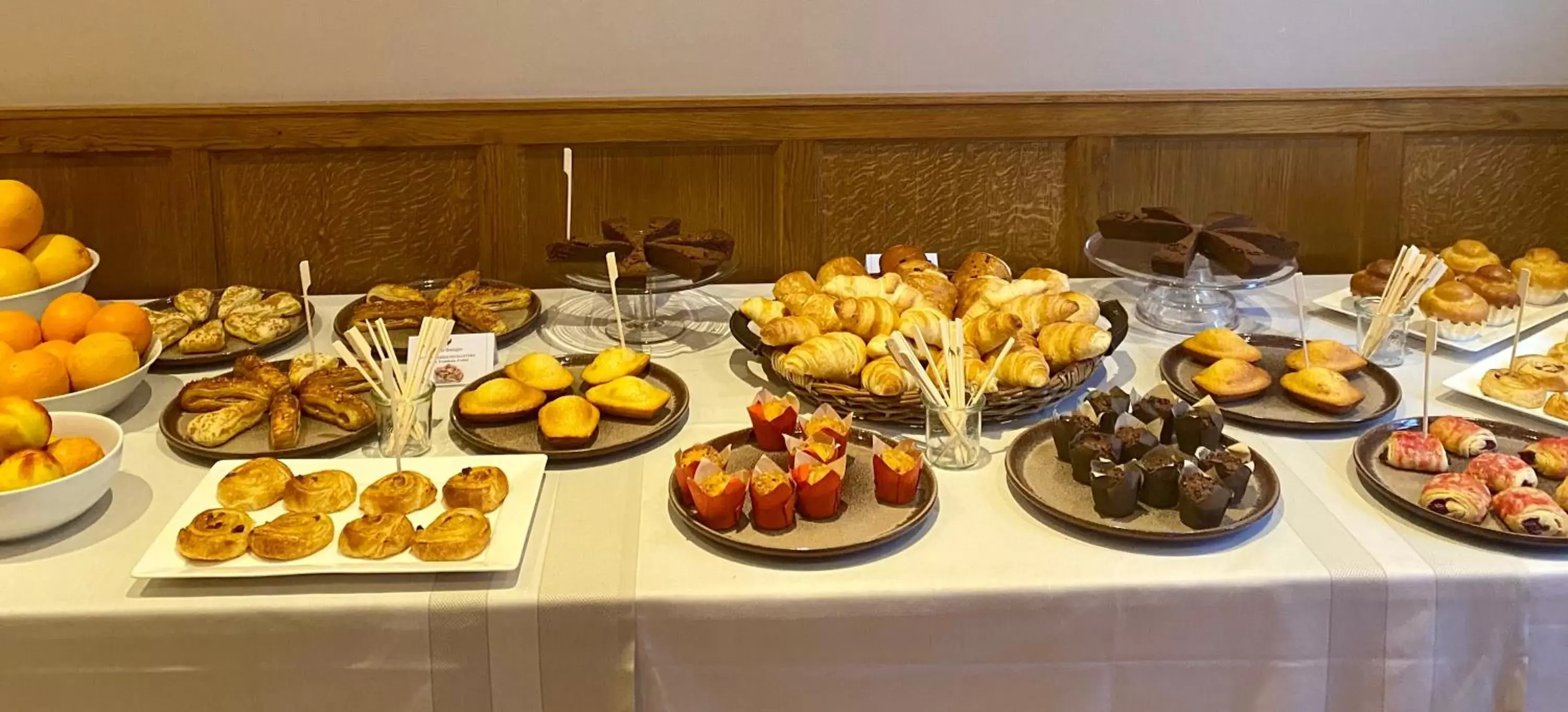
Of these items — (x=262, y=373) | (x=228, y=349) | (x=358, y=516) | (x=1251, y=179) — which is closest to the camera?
(x=358, y=516)

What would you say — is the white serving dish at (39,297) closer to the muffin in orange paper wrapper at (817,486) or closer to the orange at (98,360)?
the orange at (98,360)

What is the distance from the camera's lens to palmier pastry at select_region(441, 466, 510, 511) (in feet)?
4.60

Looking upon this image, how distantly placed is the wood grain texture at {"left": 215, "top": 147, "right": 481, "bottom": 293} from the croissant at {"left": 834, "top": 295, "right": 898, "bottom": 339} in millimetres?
925

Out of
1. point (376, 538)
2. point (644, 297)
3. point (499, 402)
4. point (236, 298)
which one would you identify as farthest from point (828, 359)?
point (236, 298)

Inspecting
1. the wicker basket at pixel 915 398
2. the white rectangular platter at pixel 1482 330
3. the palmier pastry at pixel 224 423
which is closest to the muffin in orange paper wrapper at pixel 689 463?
the wicker basket at pixel 915 398

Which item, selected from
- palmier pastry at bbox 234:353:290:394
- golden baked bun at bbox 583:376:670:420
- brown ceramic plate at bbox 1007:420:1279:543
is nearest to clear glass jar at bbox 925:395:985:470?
brown ceramic plate at bbox 1007:420:1279:543

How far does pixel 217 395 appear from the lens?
66.1 inches

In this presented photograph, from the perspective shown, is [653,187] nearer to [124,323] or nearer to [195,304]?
[195,304]

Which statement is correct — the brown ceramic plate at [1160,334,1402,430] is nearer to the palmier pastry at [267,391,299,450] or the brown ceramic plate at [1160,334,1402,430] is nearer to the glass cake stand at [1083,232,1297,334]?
the glass cake stand at [1083,232,1297,334]

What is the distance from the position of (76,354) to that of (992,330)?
1.23 meters

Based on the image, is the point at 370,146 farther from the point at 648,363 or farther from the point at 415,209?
the point at 648,363

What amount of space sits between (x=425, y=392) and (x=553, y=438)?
0.55 ft

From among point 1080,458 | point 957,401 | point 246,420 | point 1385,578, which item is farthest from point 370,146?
point 1385,578

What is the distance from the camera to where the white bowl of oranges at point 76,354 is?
Answer: 1596 mm
